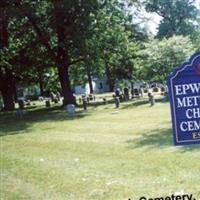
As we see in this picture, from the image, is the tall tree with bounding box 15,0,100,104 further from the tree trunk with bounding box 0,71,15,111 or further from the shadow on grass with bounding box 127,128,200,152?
the shadow on grass with bounding box 127,128,200,152

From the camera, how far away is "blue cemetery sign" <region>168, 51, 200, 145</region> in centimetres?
586

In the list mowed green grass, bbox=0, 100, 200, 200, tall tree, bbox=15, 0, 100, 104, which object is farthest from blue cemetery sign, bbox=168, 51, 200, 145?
tall tree, bbox=15, 0, 100, 104

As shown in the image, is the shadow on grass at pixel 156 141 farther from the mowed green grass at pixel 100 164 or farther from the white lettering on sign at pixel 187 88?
the white lettering on sign at pixel 187 88

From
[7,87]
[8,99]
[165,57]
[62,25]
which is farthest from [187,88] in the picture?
[8,99]

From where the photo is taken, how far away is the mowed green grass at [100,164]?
10.9 metres

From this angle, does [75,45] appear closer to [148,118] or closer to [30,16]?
[30,16]

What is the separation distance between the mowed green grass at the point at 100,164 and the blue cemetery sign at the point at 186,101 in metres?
3.83

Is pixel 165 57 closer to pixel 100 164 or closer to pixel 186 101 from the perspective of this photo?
pixel 100 164

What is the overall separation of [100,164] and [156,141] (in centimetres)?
390

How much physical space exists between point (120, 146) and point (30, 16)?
24.4 m

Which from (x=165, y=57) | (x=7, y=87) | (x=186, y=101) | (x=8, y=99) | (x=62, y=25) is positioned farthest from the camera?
(x=8, y=99)

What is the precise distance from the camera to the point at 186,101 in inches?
231

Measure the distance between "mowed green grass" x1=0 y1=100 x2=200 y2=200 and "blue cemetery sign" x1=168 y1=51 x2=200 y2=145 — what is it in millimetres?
3828

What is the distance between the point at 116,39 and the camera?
1610 inches
